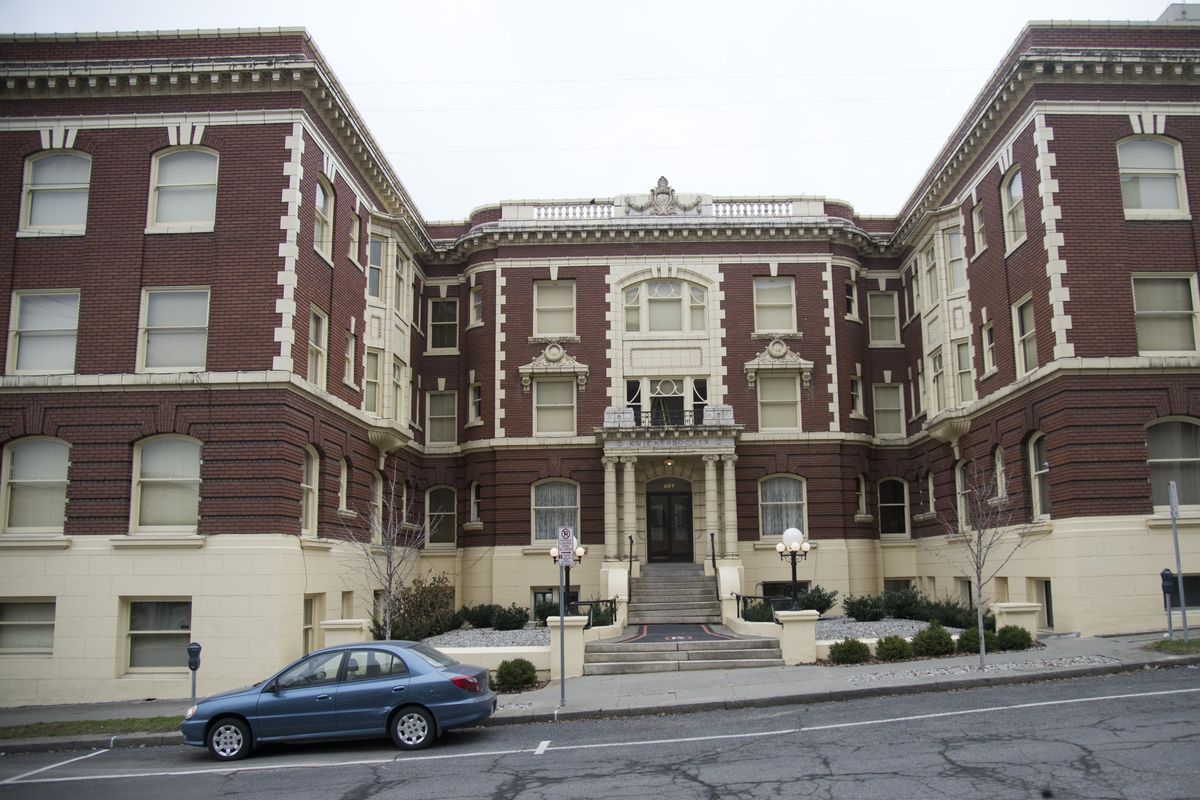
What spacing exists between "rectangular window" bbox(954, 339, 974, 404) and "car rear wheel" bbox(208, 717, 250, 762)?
894 inches

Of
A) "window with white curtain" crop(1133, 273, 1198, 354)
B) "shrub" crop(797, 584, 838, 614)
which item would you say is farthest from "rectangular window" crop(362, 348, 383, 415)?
"window with white curtain" crop(1133, 273, 1198, 354)

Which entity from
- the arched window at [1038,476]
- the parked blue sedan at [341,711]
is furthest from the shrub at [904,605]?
the parked blue sedan at [341,711]

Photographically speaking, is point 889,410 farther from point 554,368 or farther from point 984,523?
point 984,523

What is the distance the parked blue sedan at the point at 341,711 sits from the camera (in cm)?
1446

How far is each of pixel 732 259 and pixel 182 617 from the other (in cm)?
2170

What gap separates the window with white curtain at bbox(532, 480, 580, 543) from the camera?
3434 centimetres

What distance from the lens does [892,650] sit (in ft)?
66.5

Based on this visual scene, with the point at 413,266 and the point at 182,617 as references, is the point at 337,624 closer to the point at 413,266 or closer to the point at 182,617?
the point at 182,617

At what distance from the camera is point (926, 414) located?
3400 cm

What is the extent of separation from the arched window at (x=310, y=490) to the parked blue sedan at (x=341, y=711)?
30.7ft

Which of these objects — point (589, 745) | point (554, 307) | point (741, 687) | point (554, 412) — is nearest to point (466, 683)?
point (589, 745)

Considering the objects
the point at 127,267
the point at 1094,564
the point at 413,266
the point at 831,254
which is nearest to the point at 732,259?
the point at 831,254

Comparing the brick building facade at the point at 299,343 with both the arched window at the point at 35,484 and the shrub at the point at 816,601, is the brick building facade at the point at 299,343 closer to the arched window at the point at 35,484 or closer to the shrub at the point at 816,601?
the arched window at the point at 35,484

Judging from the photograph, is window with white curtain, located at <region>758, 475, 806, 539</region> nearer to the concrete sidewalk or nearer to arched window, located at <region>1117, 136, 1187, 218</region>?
the concrete sidewalk
